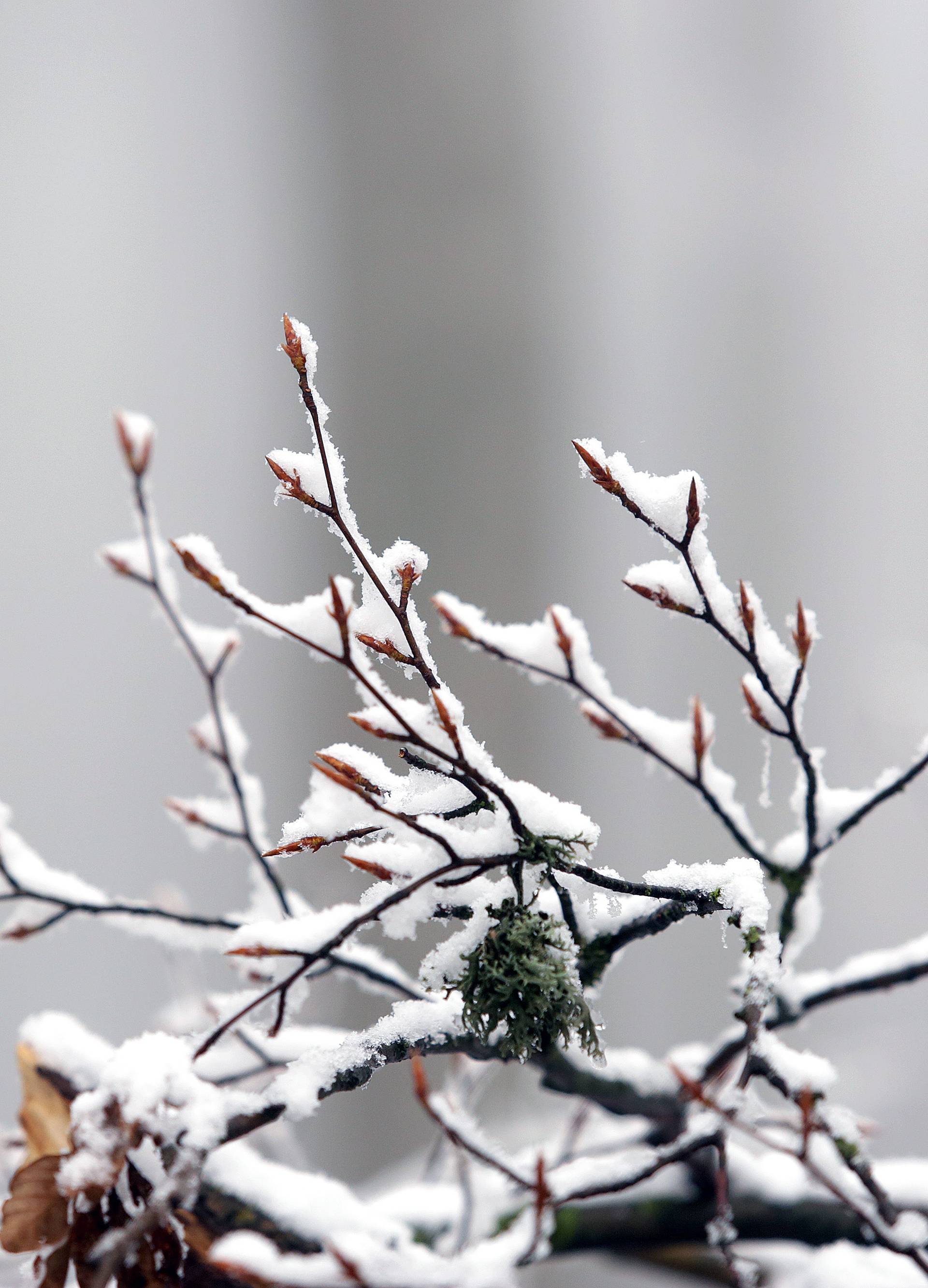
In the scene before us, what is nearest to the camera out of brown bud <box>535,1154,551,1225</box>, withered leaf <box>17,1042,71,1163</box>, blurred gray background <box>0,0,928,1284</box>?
brown bud <box>535,1154,551,1225</box>

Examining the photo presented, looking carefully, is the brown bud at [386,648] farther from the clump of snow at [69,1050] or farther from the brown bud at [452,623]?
the clump of snow at [69,1050]

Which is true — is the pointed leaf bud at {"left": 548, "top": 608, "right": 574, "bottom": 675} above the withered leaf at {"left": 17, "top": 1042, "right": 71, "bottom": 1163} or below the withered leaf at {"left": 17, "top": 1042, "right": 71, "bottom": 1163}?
above

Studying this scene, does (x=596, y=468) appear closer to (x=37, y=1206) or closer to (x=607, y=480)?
(x=607, y=480)

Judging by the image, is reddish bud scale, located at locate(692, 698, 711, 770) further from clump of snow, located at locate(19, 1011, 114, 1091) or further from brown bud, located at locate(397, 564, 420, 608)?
clump of snow, located at locate(19, 1011, 114, 1091)

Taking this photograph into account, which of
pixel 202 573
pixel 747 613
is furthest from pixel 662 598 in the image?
pixel 202 573

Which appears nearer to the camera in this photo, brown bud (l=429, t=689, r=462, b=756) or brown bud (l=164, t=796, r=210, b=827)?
brown bud (l=429, t=689, r=462, b=756)

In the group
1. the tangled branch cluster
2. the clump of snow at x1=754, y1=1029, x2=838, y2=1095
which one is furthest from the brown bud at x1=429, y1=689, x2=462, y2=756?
the clump of snow at x1=754, y1=1029, x2=838, y2=1095
